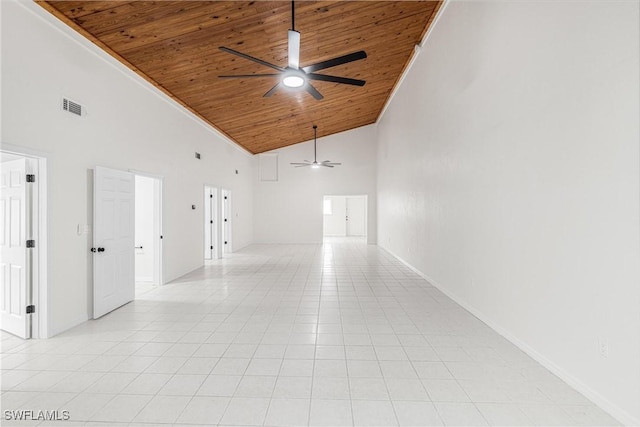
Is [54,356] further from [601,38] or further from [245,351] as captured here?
[601,38]

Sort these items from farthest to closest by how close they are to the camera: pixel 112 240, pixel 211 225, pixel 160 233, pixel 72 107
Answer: pixel 211 225 → pixel 160 233 → pixel 112 240 → pixel 72 107

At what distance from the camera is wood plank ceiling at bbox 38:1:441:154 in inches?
128

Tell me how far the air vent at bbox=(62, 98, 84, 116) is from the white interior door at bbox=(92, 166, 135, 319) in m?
0.63

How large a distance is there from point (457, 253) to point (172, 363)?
3573 millimetres

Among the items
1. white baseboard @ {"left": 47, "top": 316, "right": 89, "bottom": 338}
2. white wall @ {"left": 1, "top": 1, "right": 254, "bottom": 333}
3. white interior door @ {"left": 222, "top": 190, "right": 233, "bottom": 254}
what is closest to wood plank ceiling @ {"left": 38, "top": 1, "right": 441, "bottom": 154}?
white wall @ {"left": 1, "top": 1, "right": 254, "bottom": 333}

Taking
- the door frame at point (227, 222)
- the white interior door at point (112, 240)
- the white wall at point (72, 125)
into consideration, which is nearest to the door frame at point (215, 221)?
the door frame at point (227, 222)

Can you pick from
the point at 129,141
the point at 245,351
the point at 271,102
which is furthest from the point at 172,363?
the point at 271,102

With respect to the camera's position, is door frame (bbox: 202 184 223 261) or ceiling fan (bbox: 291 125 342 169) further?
ceiling fan (bbox: 291 125 342 169)

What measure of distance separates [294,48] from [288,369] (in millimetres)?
2940

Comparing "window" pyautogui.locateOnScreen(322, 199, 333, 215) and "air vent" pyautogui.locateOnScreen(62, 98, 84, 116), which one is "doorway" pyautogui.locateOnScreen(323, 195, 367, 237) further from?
"air vent" pyautogui.locateOnScreen(62, 98, 84, 116)

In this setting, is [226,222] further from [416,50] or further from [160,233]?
[416,50]

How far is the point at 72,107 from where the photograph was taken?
3.31 meters

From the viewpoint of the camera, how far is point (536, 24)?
2.57 metres

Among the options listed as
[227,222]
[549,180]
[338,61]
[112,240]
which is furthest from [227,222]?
[549,180]
